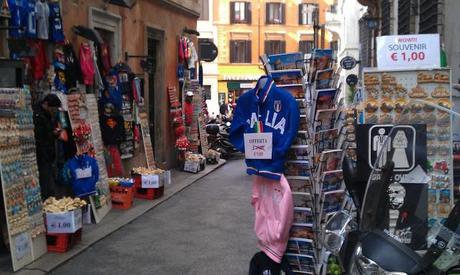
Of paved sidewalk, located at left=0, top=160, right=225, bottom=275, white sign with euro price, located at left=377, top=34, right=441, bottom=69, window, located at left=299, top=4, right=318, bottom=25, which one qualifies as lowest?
paved sidewalk, located at left=0, top=160, right=225, bottom=275

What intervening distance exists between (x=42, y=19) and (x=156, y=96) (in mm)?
6110

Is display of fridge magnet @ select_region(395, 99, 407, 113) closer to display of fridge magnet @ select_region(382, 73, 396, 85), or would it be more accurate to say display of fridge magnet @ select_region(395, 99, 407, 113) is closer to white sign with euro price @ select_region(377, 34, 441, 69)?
display of fridge magnet @ select_region(382, 73, 396, 85)

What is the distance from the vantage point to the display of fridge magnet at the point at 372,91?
18.8 ft

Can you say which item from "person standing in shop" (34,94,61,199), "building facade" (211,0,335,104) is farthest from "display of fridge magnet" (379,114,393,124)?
"building facade" (211,0,335,104)

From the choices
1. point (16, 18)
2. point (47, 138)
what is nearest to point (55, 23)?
point (16, 18)

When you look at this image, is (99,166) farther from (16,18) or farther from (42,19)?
(16,18)

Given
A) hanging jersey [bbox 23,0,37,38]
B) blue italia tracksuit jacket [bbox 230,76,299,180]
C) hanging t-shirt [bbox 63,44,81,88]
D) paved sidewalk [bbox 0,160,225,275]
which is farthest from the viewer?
hanging t-shirt [bbox 63,44,81,88]

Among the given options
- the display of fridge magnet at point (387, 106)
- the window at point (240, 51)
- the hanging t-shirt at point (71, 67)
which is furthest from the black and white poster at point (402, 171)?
the window at point (240, 51)

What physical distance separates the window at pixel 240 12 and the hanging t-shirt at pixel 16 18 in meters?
44.2

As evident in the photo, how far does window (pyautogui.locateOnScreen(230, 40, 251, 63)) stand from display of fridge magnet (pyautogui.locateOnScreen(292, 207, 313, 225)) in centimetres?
4606

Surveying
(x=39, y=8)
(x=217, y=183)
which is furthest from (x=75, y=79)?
(x=217, y=183)

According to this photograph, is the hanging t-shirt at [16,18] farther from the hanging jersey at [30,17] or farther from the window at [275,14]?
the window at [275,14]

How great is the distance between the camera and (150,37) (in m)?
13.2

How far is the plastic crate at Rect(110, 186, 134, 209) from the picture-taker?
9.33m
